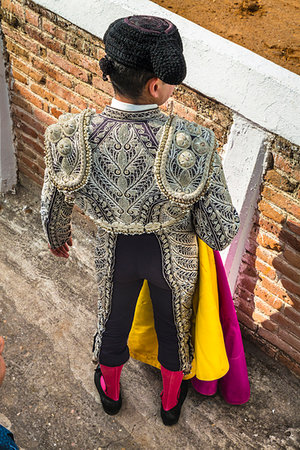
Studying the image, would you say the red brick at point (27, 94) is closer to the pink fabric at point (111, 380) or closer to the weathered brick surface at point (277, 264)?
the weathered brick surface at point (277, 264)

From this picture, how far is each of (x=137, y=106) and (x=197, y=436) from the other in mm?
1821

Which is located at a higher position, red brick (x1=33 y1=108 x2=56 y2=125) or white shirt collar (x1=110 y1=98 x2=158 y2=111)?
white shirt collar (x1=110 y1=98 x2=158 y2=111)

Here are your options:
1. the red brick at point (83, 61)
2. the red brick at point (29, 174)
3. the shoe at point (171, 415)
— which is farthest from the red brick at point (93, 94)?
the shoe at point (171, 415)

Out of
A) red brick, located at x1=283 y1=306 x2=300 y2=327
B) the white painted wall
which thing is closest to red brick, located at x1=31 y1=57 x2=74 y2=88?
the white painted wall

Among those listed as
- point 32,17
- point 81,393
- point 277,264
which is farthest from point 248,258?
point 32,17

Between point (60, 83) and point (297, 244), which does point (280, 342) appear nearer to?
point (297, 244)

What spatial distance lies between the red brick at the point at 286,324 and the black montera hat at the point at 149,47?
1.69m

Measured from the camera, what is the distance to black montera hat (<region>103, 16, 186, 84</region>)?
1684mm

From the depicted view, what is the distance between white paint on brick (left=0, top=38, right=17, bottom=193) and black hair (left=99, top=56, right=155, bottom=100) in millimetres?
2051

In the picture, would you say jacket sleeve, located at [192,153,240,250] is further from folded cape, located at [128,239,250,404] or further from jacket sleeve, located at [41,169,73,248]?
jacket sleeve, located at [41,169,73,248]

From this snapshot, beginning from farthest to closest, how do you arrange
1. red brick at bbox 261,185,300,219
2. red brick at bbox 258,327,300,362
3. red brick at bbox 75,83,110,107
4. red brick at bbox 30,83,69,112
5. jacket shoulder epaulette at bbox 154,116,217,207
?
red brick at bbox 30,83,69,112
red brick at bbox 75,83,110,107
red brick at bbox 258,327,300,362
red brick at bbox 261,185,300,219
jacket shoulder epaulette at bbox 154,116,217,207

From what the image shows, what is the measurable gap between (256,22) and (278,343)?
2.06m

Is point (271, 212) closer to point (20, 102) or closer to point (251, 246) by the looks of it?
point (251, 246)

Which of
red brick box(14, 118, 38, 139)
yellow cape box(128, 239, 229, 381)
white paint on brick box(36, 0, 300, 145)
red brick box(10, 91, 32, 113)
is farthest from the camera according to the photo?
red brick box(14, 118, 38, 139)
